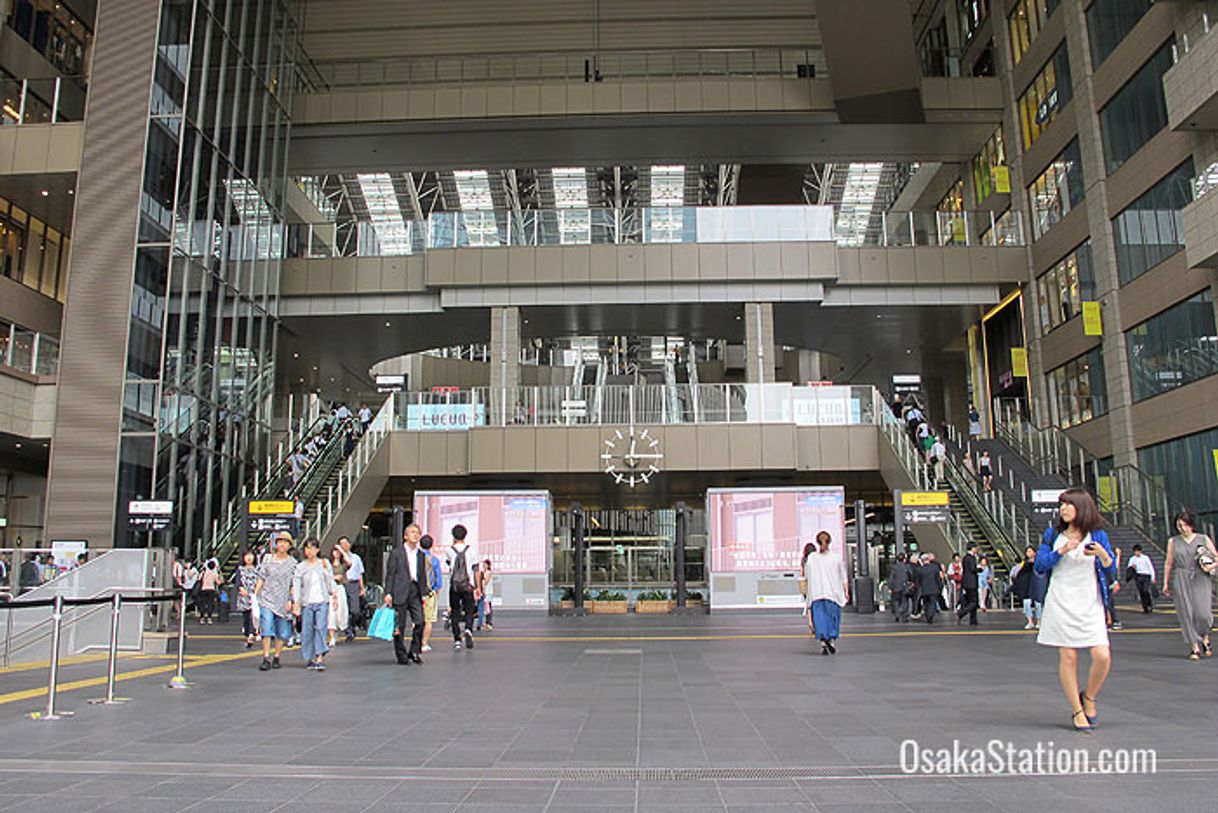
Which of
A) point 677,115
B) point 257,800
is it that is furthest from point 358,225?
point 257,800

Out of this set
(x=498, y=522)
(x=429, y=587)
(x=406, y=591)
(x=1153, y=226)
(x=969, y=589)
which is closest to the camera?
(x=406, y=591)

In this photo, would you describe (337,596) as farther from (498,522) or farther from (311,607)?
(498,522)

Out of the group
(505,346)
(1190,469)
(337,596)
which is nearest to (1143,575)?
(1190,469)

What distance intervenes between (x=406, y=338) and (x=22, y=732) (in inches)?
1119

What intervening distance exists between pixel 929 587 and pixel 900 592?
2.14ft

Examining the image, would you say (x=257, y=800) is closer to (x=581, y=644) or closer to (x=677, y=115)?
(x=581, y=644)

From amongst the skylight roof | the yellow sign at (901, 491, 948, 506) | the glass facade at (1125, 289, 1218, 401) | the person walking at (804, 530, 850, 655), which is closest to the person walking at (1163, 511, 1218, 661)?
the person walking at (804, 530, 850, 655)

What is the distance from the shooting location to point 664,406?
28234 mm

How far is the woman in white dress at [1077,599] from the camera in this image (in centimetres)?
610

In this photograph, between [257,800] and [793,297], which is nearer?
[257,800]

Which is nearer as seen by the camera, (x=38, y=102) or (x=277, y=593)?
(x=277, y=593)

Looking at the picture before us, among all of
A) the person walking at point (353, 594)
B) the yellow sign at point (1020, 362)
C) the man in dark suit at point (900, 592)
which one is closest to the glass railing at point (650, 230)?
the yellow sign at point (1020, 362)

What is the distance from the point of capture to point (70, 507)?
21422 millimetres

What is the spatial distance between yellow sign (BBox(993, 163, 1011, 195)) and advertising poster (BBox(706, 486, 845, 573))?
15195mm
